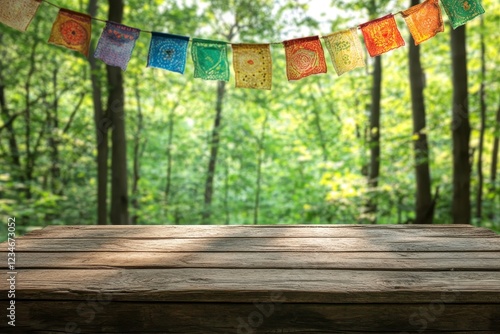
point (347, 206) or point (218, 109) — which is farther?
point (218, 109)

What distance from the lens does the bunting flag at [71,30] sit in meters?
2.86

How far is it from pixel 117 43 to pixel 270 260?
2084mm

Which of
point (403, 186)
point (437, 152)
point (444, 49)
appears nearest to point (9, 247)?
point (403, 186)

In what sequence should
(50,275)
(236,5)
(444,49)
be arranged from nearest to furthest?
(50,275) → (444,49) → (236,5)

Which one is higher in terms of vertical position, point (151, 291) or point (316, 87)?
point (316, 87)

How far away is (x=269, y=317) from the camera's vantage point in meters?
1.27

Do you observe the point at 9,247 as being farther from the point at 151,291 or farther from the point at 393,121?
the point at 393,121

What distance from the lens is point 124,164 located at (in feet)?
17.9

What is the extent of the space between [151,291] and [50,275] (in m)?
0.44

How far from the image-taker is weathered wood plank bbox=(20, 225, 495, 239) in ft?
6.91

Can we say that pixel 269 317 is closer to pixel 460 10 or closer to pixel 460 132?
pixel 460 10

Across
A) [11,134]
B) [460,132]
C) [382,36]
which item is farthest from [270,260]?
[11,134]

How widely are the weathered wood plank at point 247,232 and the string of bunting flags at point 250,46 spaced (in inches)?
46.3

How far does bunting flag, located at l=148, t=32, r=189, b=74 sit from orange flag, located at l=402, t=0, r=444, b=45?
5.28 ft
